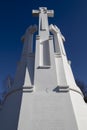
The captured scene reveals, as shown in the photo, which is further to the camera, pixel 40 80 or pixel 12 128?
pixel 40 80

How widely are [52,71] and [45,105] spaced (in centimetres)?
195

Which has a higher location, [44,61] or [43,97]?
[44,61]

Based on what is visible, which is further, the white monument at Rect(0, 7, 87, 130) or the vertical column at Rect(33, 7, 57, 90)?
the vertical column at Rect(33, 7, 57, 90)

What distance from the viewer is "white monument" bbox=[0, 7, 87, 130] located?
623 centimetres

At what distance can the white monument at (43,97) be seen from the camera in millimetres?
6227

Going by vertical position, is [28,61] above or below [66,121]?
above

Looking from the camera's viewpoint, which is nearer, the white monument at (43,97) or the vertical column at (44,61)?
the white monument at (43,97)

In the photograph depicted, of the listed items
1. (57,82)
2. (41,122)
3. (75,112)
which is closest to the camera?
(41,122)

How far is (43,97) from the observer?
22.9 ft

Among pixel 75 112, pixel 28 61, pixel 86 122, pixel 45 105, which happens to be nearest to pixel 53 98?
pixel 45 105

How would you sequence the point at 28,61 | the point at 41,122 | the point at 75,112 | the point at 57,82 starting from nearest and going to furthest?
the point at 41,122, the point at 75,112, the point at 57,82, the point at 28,61

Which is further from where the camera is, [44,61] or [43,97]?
[44,61]

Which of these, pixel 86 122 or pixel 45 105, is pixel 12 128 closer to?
pixel 45 105

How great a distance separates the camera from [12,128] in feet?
20.7
